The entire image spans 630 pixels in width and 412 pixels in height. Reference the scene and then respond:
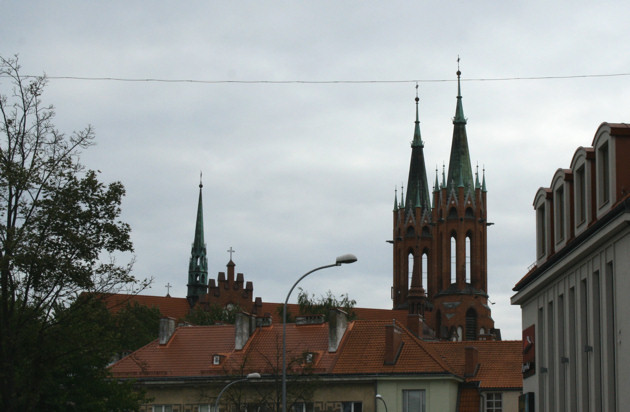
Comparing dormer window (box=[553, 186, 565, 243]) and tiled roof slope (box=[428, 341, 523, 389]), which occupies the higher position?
dormer window (box=[553, 186, 565, 243])

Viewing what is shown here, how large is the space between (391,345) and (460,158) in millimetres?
77495

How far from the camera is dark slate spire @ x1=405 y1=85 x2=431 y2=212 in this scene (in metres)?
139

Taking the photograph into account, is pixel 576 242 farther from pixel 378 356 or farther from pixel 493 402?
pixel 378 356

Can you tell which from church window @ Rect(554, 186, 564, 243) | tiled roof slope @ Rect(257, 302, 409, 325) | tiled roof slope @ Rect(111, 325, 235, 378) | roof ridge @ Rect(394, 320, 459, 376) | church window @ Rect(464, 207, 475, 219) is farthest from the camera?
church window @ Rect(464, 207, 475, 219)

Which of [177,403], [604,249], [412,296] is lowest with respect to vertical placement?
[177,403]

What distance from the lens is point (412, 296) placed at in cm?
12794

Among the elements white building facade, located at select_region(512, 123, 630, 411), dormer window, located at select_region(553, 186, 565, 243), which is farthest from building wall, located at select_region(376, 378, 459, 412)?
dormer window, located at select_region(553, 186, 565, 243)

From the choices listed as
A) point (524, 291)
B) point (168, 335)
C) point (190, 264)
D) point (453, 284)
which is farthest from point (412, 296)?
point (524, 291)

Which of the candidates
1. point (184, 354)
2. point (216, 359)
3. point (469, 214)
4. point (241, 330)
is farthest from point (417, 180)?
point (216, 359)

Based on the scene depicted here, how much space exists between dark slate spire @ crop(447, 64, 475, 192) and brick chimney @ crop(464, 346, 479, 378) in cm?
7162

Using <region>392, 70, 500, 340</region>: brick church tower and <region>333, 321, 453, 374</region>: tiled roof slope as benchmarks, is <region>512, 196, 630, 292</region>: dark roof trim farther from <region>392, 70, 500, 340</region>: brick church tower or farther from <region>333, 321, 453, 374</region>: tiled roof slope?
<region>392, 70, 500, 340</region>: brick church tower

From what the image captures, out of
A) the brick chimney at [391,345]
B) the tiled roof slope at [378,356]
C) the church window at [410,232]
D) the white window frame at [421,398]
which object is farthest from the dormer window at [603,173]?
the church window at [410,232]

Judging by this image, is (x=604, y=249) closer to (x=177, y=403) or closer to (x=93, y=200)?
(x=93, y=200)

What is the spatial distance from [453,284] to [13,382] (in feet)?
342
